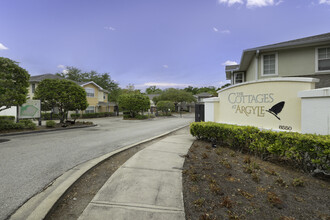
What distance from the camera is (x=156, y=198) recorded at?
3.01 metres

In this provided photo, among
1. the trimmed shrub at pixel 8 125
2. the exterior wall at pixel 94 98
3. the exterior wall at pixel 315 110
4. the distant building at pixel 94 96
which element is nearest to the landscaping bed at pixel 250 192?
the exterior wall at pixel 315 110

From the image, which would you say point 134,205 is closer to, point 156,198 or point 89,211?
point 156,198

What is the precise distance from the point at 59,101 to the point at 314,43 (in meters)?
18.3

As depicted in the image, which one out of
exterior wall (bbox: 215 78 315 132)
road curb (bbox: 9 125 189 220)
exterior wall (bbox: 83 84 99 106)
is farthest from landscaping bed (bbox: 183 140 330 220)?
exterior wall (bbox: 83 84 99 106)

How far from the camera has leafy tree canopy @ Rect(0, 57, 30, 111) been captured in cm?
1012

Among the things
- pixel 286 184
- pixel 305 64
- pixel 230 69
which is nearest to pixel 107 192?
pixel 286 184

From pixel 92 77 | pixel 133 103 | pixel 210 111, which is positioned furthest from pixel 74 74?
pixel 210 111

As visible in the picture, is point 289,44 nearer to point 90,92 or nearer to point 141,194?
point 141,194

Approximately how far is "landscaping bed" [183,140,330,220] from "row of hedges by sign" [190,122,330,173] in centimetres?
33

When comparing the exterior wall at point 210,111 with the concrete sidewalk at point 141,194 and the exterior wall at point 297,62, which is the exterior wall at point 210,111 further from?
the exterior wall at point 297,62

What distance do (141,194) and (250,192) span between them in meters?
2.20

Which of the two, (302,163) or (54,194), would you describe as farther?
(302,163)

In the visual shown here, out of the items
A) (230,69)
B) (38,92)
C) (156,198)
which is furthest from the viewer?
(230,69)

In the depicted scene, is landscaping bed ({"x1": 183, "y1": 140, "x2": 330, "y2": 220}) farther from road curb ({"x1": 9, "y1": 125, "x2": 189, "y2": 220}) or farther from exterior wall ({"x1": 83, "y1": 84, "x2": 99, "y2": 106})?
exterior wall ({"x1": 83, "y1": 84, "x2": 99, "y2": 106})
